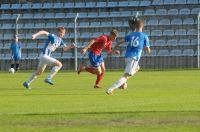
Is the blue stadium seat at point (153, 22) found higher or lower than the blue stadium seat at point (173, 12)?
lower

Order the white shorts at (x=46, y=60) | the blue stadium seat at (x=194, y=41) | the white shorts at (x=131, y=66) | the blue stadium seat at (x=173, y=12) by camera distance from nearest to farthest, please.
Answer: the white shorts at (x=131, y=66), the white shorts at (x=46, y=60), the blue stadium seat at (x=194, y=41), the blue stadium seat at (x=173, y=12)

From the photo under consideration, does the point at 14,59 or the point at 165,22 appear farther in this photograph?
the point at 165,22

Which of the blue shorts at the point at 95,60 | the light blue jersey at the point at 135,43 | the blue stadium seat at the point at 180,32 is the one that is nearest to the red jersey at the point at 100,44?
the blue shorts at the point at 95,60

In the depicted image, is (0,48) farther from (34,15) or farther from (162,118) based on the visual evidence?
(162,118)

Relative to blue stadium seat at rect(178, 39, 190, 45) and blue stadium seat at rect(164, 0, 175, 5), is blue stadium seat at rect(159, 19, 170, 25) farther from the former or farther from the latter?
blue stadium seat at rect(164, 0, 175, 5)

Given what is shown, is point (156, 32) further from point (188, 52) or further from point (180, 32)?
point (188, 52)

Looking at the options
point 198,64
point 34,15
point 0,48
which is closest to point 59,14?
point 34,15

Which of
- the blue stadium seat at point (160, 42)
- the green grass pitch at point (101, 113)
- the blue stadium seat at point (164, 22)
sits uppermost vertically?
the blue stadium seat at point (164, 22)

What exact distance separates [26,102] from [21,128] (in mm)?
4946

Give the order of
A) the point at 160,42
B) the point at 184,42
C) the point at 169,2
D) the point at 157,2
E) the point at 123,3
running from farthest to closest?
1. the point at 123,3
2. the point at 157,2
3. the point at 169,2
4. the point at 160,42
5. the point at 184,42

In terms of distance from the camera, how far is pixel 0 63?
147 ft

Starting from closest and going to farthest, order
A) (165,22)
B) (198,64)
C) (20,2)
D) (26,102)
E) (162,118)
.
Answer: (162,118), (26,102), (198,64), (165,22), (20,2)

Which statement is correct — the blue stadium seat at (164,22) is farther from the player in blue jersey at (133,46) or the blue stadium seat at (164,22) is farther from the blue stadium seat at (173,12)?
the player in blue jersey at (133,46)

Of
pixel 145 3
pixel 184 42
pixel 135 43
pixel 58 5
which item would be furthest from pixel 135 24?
pixel 58 5
